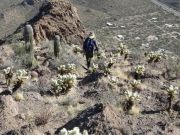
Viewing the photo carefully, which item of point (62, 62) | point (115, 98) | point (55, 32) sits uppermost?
point (115, 98)

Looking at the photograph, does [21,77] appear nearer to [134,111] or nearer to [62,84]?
[62,84]

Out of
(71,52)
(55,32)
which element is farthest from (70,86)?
(55,32)

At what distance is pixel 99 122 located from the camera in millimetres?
11320

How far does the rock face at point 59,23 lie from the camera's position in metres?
27.0

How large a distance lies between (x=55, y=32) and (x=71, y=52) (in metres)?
3.64

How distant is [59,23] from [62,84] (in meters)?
13.3

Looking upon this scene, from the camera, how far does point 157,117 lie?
12984mm

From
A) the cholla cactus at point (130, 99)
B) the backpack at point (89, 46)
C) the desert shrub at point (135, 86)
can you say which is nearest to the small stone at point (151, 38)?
the backpack at point (89, 46)

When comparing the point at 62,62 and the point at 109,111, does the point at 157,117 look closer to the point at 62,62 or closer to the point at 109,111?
the point at 109,111

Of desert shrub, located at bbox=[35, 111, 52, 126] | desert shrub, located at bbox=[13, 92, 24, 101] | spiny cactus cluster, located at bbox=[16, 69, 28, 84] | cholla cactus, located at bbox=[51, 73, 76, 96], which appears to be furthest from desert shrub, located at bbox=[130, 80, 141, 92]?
desert shrub, located at bbox=[35, 111, 52, 126]

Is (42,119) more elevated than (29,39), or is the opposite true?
(42,119)

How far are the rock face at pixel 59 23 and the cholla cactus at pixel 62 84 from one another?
11011mm

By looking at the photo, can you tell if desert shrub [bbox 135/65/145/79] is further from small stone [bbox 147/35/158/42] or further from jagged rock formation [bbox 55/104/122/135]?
small stone [bbox 147/35/158/42]

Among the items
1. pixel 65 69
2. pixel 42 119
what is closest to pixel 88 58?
pixel 65 69
